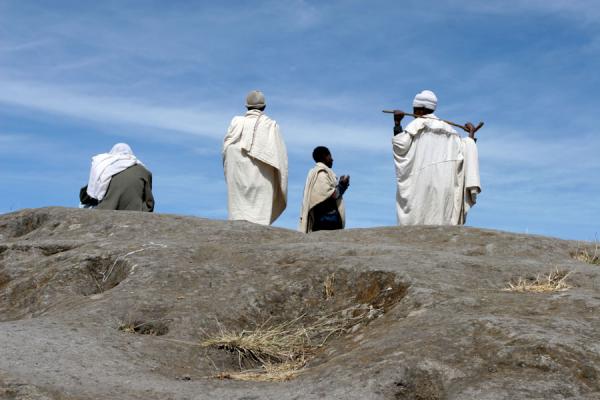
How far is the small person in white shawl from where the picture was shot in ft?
39.5

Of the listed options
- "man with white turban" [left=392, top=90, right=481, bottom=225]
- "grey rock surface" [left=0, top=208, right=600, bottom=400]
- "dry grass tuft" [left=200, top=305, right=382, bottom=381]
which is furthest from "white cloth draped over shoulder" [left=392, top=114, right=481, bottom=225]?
"dry grass tuft" [left=200, top=305, right=382, bottom=381]

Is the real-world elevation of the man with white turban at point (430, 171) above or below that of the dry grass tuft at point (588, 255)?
above

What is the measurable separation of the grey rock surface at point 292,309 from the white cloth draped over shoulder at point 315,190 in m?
3.47

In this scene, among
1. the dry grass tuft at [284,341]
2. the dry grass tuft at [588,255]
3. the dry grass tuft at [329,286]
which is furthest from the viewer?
the dry grass tuft at [588,255]

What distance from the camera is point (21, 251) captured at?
7.79 m

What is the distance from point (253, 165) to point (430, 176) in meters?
2.23

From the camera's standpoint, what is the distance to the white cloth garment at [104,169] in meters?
11.8

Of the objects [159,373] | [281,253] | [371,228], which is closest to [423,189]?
[371,228]

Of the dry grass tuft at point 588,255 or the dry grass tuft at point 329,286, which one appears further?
the dry grass tuft at point 588,255

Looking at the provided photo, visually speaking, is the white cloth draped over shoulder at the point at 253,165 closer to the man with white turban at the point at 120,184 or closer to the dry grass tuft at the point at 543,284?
the man with white turban at the point at 120,184

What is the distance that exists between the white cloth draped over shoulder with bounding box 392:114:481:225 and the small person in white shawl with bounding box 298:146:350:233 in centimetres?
72

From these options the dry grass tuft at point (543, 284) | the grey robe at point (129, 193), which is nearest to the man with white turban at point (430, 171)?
the grey robe at point (129, 193)

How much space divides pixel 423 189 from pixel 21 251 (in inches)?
207

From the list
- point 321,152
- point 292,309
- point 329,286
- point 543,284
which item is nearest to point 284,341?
point 292,309
